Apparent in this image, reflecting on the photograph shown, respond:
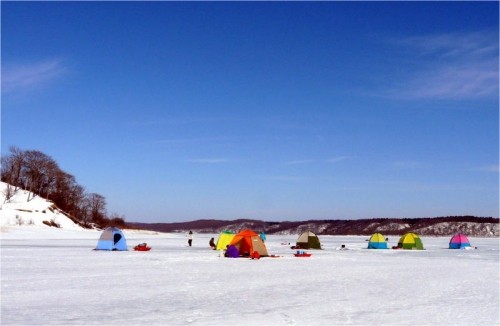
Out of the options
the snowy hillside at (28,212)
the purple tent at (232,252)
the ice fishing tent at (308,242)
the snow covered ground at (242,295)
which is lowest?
the snow covered ground at (242,295)

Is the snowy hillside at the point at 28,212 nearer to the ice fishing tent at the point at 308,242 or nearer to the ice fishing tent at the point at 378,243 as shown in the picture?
the ice fishing tent at the point at 308,242

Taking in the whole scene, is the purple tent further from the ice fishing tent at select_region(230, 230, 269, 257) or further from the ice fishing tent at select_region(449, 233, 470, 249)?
the ice fishing tent at select_region(449, 233, 470, 249)

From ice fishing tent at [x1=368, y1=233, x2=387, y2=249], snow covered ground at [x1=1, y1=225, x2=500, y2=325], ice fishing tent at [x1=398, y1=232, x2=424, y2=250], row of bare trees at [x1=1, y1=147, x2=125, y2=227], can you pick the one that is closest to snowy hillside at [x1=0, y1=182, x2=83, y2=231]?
row of bare trees at [x1=1, y1=147, x2=125, y2=227]

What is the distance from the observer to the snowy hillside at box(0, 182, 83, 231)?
8544cm

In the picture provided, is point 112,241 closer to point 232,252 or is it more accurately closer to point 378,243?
point 232,252

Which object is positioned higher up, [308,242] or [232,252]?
[308,242]

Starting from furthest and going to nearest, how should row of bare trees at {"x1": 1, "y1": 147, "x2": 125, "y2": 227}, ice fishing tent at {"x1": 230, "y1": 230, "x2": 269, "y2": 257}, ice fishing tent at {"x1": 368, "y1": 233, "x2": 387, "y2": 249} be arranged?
row of bare trees at {"x1": 1, "y1": 147, "x2": 125, "y2": 227}
ice fishing tent at {"x1": 368, "y1": 233, "x2": 387, "y2": 249}
ice fishing tent at {"x1": 230, "y1": 230, "x2": 269, "y2": 257}

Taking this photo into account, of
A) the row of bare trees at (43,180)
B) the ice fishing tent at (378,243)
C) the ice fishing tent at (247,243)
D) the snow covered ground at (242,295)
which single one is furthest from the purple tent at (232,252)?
the row of bare trees at (43,180)

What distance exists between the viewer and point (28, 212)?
92.0 m

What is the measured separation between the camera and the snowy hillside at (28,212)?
85.4 meters

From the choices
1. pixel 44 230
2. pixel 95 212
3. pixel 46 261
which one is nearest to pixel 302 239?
pixel 46 261

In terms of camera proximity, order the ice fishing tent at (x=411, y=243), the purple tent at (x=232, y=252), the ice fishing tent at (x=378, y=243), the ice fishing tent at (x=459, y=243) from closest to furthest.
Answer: the purple tent at (x=232, y=252), the ice fishing tent at (x=411, y=243), the ice fishing tent at (x=378, y=243), the ice fishing tent at (x=459, y=243)

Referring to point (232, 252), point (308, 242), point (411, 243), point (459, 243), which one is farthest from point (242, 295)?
point (459, 243)

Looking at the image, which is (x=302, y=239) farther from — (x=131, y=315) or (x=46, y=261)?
(x=131, y=315)
